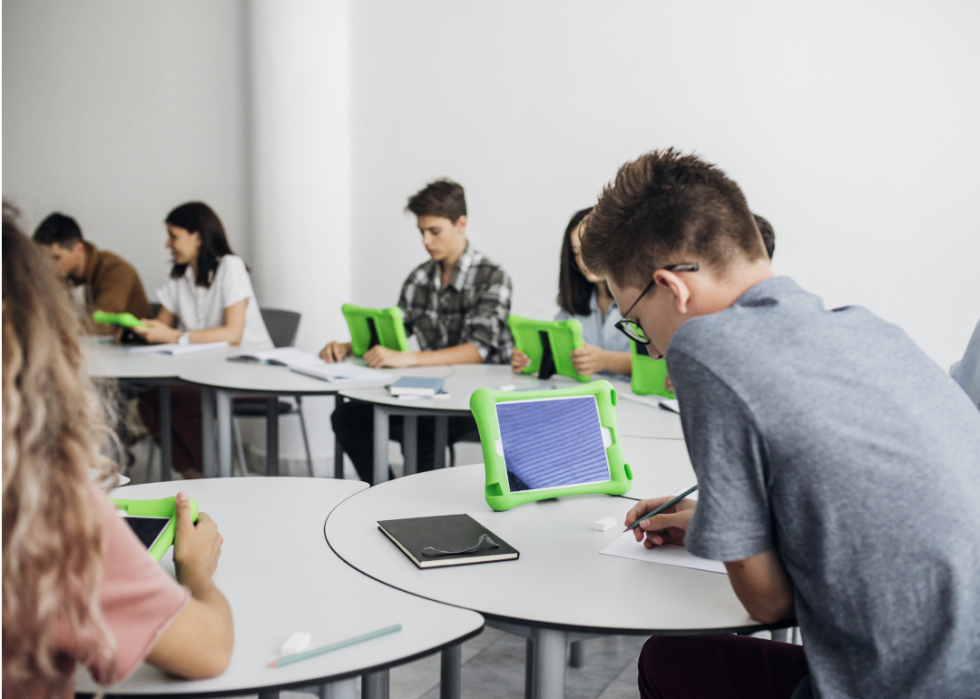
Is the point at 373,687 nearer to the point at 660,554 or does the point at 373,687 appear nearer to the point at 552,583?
the point at 552,583

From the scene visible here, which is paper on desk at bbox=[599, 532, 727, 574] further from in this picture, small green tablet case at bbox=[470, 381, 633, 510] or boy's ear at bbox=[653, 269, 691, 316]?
boy's ear at bbox=[653, 269, 691, 316]

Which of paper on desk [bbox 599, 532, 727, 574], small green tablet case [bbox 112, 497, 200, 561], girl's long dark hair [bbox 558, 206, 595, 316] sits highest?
girl's long dark hair [bbox 558, 206, 595, 316]

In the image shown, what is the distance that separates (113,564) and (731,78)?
129 inches

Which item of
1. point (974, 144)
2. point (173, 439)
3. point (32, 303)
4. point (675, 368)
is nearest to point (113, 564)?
point (32, 303)

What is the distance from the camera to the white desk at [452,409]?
2.07 metres

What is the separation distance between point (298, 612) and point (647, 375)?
5.34 feet

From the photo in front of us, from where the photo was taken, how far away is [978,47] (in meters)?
2.99

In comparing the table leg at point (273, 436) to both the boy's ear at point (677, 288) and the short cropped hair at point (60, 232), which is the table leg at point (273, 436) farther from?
the boy's ear at point (677, 288)

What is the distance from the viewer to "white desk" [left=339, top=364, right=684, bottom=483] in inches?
81.7

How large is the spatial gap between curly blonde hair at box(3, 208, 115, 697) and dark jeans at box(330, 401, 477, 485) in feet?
7.37

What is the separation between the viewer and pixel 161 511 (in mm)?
1201

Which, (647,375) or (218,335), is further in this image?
(218,335)

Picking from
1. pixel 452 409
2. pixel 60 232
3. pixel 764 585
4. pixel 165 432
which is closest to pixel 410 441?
pixel 452 409

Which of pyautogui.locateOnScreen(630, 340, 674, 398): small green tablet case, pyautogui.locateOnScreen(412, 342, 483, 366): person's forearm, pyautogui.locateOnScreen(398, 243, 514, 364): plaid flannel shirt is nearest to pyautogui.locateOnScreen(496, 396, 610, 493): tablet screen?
pyautogui.locateOnScreen(630, 340, 674, 398): small green tablet case
